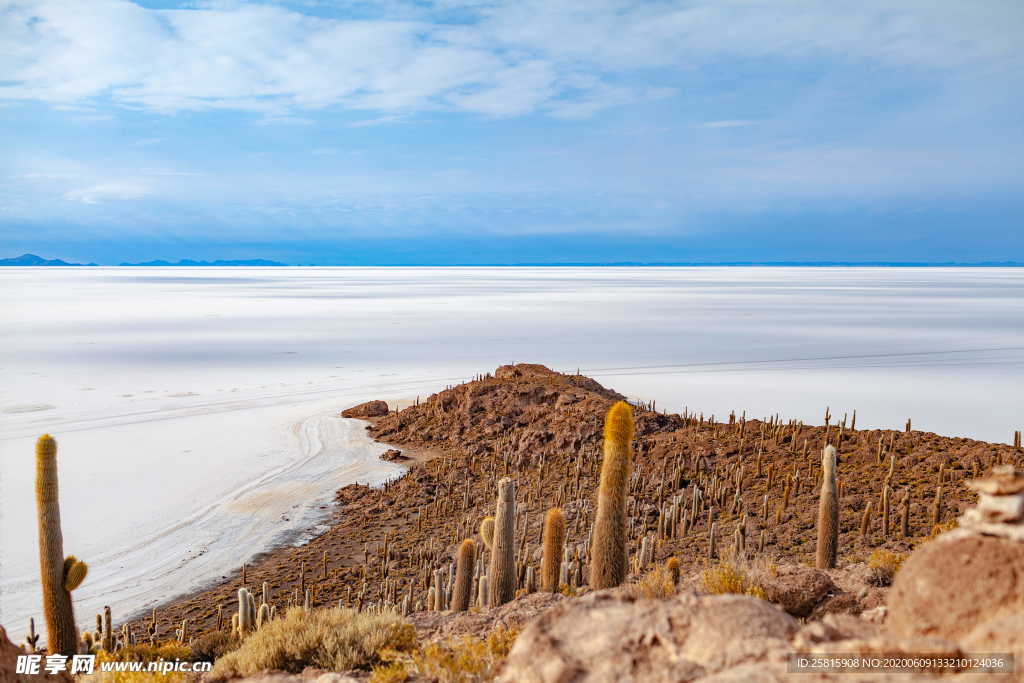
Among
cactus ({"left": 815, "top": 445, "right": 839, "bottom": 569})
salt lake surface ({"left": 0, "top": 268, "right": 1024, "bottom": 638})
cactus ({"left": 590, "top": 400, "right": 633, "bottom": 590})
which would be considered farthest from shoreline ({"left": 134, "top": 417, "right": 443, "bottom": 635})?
cactus ({"left": 815, "top": 445, "right": 839, "bottom": 569})

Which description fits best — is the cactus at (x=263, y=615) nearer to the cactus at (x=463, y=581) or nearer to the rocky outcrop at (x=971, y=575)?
the cactus at (x=463, y=581)

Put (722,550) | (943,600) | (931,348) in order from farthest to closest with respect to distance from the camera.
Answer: (931,348), (722,550), (943,600)

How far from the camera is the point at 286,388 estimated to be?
106 feet

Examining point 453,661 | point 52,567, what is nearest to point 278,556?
point 52,567

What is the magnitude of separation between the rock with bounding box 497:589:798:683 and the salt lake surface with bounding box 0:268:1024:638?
10.5 metres

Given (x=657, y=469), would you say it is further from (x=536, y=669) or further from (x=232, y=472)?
(x=536, y=669)

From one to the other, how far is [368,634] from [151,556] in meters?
9.17

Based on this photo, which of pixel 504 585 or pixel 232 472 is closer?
pixel 504 585

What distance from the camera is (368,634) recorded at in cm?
725

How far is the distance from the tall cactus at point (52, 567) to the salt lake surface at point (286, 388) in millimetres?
3742

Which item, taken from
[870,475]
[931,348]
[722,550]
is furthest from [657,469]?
[931,348]

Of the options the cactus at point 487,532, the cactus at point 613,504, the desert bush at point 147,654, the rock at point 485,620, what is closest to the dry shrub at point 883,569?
the cactus at point 613,504

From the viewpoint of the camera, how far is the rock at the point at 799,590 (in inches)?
271

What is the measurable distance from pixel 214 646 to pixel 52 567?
2014 mm
